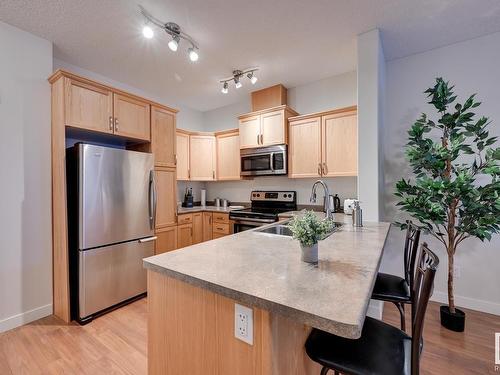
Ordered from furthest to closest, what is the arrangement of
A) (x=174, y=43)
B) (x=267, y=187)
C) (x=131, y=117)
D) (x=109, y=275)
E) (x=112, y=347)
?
1. (x=267, y=187)
2. (x=131, y=117)
3. (x=109, y=275)
4. (x=174, y=43)
5. (x=112, y=347)

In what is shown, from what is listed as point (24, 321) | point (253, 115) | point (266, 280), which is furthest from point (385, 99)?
point (24, 321)

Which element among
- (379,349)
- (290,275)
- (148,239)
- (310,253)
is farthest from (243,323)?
(148,239)

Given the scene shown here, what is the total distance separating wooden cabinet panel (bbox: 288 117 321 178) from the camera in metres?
3.20

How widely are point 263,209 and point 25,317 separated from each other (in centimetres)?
289

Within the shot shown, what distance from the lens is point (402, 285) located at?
1.62 m

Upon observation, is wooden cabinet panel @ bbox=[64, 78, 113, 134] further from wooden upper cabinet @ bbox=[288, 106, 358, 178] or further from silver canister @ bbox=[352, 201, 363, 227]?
silver canister @ bbox=[352, 201, 363, 227]

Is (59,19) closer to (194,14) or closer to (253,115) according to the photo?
(194,14)

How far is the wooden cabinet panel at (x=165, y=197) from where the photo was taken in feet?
10.2

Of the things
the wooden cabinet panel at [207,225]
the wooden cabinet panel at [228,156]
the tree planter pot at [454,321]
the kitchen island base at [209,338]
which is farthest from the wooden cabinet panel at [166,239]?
the tree planter pot at [454,321]

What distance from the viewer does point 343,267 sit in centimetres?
108

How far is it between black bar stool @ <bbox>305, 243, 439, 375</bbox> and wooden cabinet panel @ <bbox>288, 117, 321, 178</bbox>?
224 cm

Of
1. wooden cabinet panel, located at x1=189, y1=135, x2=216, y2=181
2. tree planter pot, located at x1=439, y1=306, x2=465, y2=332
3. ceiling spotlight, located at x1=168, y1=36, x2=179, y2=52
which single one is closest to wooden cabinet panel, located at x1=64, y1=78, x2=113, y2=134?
ceiling spotlight, located at x1=168, y1=36, x2=179, y2=52

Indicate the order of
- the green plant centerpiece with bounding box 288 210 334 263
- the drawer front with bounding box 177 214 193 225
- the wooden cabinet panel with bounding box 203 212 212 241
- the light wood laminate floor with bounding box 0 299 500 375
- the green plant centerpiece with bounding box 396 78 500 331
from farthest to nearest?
the wooden cabinet panel with bounding box 203 212 212 241, the drawer front with bounding box 177 214 193 225, the green plant centerpiece with bounding box 396 78 500 331, the light wood laminate floor with bounding box 0 299 500 375, the green plant centerpiece with bounding box 288 210 334 263

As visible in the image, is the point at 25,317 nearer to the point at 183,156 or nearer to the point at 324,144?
the point at 183,156
